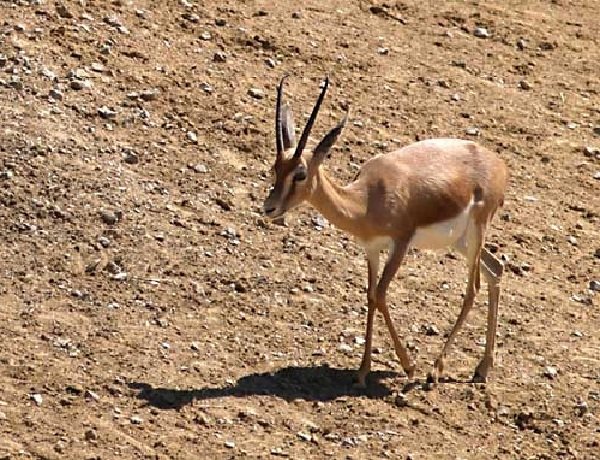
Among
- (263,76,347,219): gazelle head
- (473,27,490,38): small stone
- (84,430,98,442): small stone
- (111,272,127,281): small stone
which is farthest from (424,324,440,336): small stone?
(473,27,490,38): small stone

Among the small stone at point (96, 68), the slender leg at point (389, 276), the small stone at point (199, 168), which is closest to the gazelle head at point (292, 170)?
the slender leg at point (389, 276)

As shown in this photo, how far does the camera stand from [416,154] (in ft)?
43.9

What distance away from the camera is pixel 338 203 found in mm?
12844

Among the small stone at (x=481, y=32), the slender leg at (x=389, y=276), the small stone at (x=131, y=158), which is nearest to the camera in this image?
the slender leg at (x=389, y=276)

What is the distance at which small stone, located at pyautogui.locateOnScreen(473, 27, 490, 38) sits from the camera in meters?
19.3

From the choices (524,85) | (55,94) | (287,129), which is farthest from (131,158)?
(524,85)

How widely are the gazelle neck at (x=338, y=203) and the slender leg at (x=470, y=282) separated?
3.52 ft

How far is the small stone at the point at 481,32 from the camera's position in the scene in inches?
758

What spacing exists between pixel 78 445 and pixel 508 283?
4.84 metres

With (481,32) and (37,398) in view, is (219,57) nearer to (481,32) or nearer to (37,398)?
(481,32)

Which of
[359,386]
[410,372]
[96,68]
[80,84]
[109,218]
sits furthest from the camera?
[96,68]

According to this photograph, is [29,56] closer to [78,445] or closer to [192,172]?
[192,172]

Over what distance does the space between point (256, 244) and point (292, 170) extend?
7.41ft

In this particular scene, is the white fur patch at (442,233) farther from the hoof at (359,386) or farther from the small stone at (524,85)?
the small stone at (524,85)
